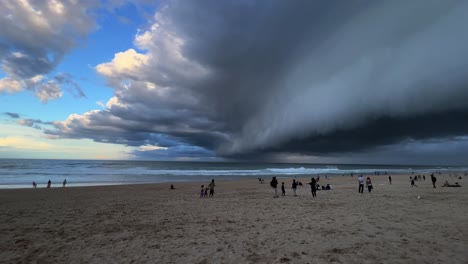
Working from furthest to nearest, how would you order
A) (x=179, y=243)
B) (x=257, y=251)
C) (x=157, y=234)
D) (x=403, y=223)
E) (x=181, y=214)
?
(x=181, y=214), (x=403, y=223), (x=157, y=234), (x=179, y=243), (x=257, y=251)

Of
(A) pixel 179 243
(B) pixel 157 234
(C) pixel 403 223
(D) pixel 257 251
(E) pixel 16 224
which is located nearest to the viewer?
(D) pixel 257 251

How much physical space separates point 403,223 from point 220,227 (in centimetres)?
767

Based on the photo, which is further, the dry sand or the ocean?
the ocean

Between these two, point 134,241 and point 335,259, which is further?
point 134,241

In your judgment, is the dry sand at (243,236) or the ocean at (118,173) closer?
the dry sand at (243,236)

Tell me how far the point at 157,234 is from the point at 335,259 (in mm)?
6562

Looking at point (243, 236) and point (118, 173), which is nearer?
point (243, 236)

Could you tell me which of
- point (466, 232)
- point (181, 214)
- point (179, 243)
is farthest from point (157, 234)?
point (466, 232)

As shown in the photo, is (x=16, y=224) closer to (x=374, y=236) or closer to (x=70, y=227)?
(x=70, y=227)

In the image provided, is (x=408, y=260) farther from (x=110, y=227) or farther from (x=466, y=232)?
(x=110, y=227)

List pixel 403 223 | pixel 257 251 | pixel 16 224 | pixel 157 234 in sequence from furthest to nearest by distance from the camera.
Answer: pixel 16 224 → pixel 403 223 → pixel 157 234 → pixel 257 251

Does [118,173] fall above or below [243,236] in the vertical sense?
above

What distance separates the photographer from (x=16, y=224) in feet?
39.8

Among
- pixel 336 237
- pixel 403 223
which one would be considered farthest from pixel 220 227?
pixel 403 223
